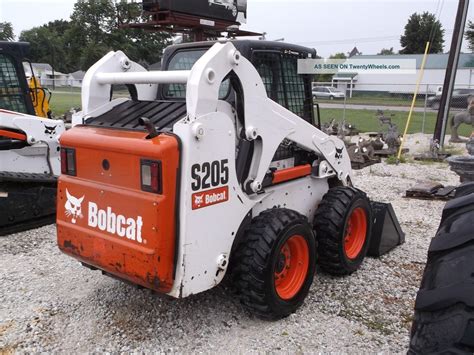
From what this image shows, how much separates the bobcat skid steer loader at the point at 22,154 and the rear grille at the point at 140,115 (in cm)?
265

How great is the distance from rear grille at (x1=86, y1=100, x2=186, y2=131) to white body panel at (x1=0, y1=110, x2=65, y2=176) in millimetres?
2718

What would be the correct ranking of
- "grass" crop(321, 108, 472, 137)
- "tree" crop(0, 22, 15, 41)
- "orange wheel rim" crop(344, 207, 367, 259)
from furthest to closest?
"tree" crop(0, 22, 15, 41) → "grass" crop(321, 108, 472, 137) → "orange wheel rim" crop(344, 207, 367, 259)

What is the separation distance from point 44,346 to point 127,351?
2.05 ft

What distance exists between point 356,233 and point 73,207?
111 inches

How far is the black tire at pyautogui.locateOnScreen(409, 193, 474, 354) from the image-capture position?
1.73m

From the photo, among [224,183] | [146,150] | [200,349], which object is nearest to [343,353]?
[200,349]

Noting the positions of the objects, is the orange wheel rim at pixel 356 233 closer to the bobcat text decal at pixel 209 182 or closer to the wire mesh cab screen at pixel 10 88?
the bobcat text decal at pixel 209 182

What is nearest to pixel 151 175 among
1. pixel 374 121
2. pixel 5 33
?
pixel 374 121

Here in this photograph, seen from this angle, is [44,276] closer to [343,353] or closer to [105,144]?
[105,144]

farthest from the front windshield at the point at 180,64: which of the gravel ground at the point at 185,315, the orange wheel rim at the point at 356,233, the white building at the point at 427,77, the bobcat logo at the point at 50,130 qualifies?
the white building at the point at 427,77

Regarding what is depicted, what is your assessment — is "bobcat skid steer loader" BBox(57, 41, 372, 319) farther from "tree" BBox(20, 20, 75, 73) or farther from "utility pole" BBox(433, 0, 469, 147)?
"tree" BBox(20, 20, 75, 73)

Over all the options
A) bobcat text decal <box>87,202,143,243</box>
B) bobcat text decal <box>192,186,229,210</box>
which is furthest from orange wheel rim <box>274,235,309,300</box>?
bobcat text decal <box>87,202,143,243</box>

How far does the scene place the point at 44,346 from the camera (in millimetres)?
3326

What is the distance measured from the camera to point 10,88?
6.41 meters
